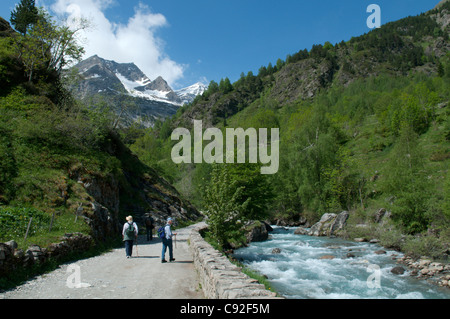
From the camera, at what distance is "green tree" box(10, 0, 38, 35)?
38231 mm

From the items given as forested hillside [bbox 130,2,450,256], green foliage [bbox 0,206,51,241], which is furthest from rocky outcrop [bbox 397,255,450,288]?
green foliage [bbox 0,206,51,241]

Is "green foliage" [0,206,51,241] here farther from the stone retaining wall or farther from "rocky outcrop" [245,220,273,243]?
"rocky outcrop" [245,220,273,243]

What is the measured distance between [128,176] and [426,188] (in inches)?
1210

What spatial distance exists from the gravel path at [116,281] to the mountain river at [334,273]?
553 centimetres

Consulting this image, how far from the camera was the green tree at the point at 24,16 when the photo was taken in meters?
38.2

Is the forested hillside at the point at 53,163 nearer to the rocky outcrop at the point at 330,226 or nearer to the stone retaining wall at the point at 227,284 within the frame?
the stone retaining wall at the point at 227,284

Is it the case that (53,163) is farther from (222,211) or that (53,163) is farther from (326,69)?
(326,69)

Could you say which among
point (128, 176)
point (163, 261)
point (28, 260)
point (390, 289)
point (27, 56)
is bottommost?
point (390, 289)

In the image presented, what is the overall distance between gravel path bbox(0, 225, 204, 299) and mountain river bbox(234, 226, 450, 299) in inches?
218

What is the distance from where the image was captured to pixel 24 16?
38.6 meters

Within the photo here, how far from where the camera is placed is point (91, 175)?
18.7m
